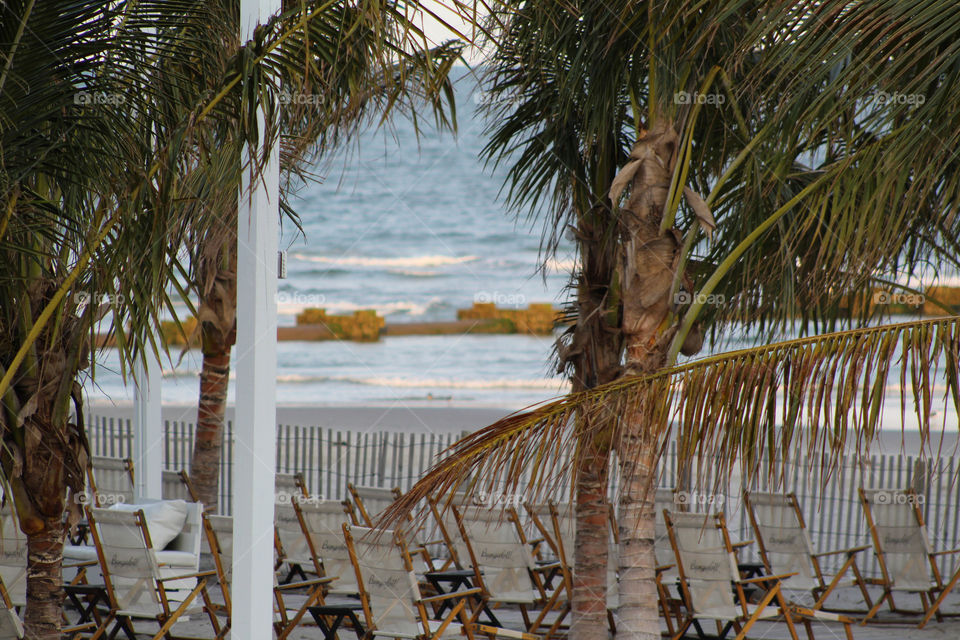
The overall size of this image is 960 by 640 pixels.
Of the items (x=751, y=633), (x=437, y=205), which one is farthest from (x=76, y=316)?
(x=437, y=205)

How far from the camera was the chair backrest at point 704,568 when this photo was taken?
650cm

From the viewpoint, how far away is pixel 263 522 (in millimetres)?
4215

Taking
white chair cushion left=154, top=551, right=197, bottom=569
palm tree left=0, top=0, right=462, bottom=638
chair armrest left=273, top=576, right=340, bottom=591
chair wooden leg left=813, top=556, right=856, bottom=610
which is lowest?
chair wooden leg left=813, top=556, right=856, bottom=610

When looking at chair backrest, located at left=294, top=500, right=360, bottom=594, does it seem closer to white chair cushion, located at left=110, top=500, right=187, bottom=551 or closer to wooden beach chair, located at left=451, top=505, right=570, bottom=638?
wooden beach chair, located at left=451, top=505, right=570, bottom=638

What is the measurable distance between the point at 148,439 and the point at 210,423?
4.07 feet

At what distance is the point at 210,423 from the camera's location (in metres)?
9.05

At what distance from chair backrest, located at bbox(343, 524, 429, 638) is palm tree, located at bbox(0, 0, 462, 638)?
71.6 inches

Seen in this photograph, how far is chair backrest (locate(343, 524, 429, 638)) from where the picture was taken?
5.81 meters

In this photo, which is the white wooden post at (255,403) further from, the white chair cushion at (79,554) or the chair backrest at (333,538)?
the white chair cushion at (79,554)

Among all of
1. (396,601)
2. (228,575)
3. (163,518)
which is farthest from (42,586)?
(163,518)

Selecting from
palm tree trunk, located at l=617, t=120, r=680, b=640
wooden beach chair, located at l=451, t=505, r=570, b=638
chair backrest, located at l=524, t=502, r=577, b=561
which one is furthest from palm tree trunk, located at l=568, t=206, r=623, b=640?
palm tree trunk, located at l=617, t=120, r=680, b=640

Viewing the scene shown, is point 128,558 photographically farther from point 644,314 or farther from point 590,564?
point 644,314

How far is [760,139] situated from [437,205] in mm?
34352

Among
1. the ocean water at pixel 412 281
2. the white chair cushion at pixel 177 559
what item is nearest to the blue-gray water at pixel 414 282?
the ocean water at pixel 412 281
